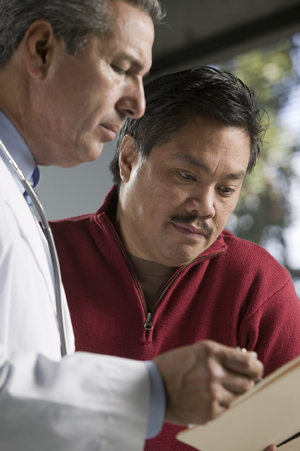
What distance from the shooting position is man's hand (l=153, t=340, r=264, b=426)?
65 centimetres

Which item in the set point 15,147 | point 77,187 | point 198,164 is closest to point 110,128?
point 15,147

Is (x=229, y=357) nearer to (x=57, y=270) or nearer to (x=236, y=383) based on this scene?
(x=236, y=383)

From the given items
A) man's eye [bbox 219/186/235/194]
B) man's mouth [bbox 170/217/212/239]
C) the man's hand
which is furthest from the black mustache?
the man's hand

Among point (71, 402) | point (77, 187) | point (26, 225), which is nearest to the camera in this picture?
point (71, 402)

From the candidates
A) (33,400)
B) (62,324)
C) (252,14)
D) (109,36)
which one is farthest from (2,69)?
(252,14)

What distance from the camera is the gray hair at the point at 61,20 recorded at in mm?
904

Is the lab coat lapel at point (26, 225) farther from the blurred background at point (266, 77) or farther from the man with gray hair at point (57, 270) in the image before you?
the blurred background at point (266, 77)

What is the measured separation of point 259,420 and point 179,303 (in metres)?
0.61

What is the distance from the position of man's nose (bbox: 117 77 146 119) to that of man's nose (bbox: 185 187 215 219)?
0.44 metres

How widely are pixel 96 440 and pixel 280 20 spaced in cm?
264

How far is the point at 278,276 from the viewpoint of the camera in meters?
1.53

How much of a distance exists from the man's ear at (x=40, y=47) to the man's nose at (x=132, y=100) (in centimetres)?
15

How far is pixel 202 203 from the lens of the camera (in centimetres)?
138

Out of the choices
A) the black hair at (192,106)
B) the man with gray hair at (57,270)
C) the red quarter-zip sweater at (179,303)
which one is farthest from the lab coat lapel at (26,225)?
the black hair at (192,106)
